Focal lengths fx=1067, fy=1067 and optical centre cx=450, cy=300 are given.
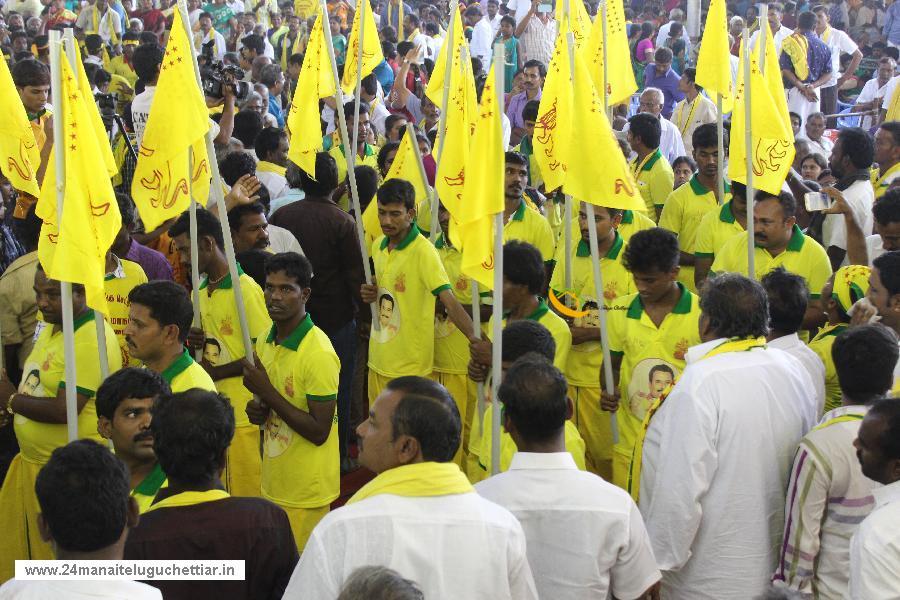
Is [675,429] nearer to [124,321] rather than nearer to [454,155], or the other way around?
[454,155]

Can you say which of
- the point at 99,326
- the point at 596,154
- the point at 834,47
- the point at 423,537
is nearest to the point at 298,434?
the point at 99,326

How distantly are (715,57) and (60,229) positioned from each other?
15.4ft

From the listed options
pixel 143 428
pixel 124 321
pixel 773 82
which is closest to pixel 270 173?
pixel 124 321

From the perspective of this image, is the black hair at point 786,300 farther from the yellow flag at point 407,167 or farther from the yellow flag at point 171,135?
the yellow flag at point 407,167

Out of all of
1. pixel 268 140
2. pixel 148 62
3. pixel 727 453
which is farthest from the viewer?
pixel 148 62

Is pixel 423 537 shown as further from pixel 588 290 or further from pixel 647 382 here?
pixel 588 290

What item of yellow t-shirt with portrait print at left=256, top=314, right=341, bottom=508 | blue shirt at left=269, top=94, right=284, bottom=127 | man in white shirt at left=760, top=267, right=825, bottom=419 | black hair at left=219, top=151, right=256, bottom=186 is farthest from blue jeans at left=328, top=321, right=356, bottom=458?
blue shirt at left=269, top=94, right=284, bottom=127

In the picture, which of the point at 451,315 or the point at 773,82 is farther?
the point at 773,82

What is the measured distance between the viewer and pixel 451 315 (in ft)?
18.8

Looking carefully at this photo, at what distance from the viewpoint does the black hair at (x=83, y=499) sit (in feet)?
8.94

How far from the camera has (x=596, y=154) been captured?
4.87 metres

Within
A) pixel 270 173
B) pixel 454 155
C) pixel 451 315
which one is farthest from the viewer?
pixel 270 173

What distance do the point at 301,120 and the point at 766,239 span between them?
2950 millimetres

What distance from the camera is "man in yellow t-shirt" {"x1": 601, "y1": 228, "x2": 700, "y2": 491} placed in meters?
4.86
